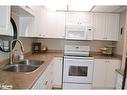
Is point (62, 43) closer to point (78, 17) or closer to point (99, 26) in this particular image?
point (78, 17)

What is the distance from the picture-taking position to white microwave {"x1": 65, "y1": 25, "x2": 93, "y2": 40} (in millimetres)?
3365

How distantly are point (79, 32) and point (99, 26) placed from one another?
1.80 ft

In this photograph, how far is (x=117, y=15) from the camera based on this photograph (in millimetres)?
3502

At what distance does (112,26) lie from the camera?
3537 mm

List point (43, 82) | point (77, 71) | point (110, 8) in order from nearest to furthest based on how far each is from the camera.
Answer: point (43, 82), point (110, 8), point (77, 71)

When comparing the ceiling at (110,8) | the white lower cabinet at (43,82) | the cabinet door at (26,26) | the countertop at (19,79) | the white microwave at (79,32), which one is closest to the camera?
the countertop at (19,79)

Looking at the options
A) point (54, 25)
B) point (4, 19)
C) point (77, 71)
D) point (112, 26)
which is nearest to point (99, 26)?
point (112, 26)

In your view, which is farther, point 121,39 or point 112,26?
point 112,26

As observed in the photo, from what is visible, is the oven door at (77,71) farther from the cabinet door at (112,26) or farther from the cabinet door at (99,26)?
the cabinet door at (112,26)

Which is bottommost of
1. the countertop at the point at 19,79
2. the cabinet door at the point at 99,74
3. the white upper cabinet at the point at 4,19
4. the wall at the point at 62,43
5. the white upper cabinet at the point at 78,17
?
the cabinet door at the point at 99,74

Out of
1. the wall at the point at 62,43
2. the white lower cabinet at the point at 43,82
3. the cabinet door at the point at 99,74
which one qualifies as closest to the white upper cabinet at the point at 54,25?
the wall at the point at 62,43

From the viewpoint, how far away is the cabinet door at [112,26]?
3516mm

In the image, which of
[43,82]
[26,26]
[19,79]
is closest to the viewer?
[19,79]

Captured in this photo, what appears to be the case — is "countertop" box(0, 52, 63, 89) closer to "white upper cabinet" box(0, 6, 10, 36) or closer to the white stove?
"white upper cabinet" box(0, 6, 10, 36)
